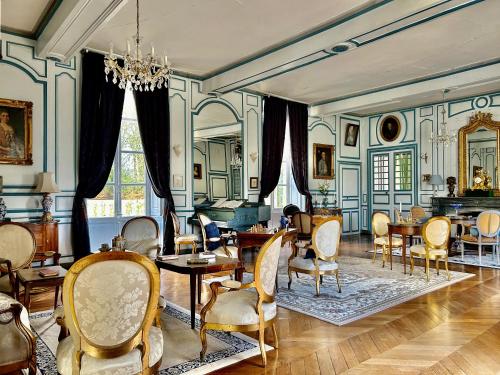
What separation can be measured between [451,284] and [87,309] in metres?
4.25

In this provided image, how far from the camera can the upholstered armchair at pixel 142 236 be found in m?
4.11

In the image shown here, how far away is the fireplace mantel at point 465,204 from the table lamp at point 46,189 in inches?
277

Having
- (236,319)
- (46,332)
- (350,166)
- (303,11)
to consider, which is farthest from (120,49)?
(350,166)

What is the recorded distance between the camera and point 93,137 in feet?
17.6

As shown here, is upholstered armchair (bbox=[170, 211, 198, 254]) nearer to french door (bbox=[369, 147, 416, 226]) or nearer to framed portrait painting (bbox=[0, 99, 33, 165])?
framed portrait painting (bbox=[0, 99, 33, 165])

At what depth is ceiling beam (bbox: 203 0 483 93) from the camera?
12.6 ft

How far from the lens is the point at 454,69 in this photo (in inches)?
248

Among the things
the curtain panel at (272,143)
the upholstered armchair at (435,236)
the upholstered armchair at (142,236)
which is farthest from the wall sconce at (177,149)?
the upholstered armchair at (435,236)

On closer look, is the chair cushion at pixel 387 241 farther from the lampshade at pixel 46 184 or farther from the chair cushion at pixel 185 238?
the lampshade at pixel 46 184

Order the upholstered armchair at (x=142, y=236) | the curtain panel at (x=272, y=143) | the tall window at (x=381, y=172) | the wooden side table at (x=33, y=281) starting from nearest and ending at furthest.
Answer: the wooden side table at (x=33, y=281), the upholstered armchair at (x=142, y=236), the curtain panel at (x=272, y=143), the tall window at (x=381, y=172)

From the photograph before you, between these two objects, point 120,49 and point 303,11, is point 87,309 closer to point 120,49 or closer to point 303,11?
point 303,11

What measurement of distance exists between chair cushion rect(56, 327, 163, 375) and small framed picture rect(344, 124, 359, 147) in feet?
27.6

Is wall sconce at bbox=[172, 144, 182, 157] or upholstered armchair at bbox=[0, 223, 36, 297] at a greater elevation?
wall sconce at bbox=[172, 144, 182, 157]

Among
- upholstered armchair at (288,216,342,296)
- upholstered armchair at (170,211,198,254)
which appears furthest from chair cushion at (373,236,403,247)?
upholstered armchair at (170,211,198,254)
